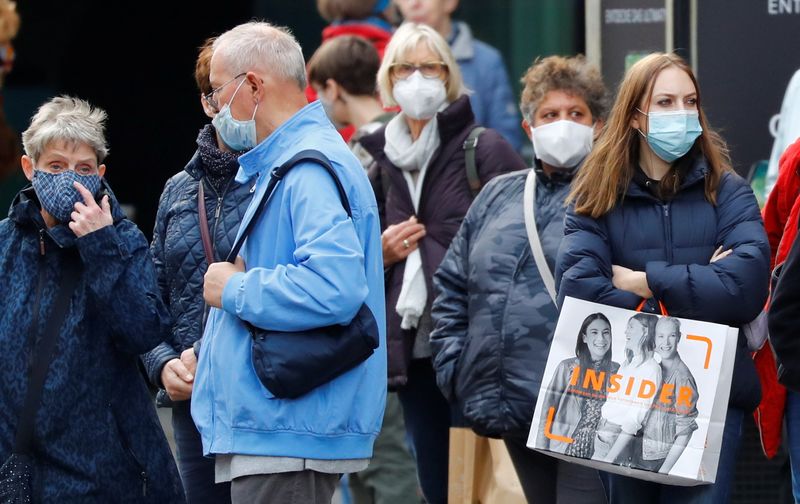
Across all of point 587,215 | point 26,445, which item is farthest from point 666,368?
point 26,445

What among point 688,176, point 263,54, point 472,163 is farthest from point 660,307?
point 472,163

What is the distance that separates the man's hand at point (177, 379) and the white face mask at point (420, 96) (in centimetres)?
170

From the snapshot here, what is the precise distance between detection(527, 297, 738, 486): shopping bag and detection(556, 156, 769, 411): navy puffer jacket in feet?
0.31

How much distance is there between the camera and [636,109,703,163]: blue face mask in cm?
482

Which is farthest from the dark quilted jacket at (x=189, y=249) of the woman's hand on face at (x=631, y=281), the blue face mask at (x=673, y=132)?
the blue face mask at (x=673, y=132)

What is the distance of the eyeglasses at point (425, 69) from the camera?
21.1 ft

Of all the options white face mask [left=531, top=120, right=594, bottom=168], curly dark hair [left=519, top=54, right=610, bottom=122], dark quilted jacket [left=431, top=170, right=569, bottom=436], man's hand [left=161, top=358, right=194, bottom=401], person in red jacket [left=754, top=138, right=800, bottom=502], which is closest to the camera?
person in red jacket [left=754, top=138, right=800, bottom=502]

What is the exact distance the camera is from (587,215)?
16.1ft

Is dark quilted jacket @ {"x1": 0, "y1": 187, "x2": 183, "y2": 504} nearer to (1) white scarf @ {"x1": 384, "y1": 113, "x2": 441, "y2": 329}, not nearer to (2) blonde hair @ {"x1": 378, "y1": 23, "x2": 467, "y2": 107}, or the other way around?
(1) white scarf @ {"x1": 384, "y1": 113, "x2": 441, "y2": 329}

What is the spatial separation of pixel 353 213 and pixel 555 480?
5.35 ft

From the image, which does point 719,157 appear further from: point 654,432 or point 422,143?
point 422,143

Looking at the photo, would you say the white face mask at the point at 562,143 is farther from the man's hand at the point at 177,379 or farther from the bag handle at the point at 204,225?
the man's hand at the point at 177,379

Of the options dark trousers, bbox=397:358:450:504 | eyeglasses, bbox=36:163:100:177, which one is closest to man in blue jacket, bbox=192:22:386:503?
eyeglasses, bbox=36:163:100:177

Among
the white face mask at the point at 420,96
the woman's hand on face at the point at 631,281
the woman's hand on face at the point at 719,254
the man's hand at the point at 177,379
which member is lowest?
the man's hand at the point at 177,379
